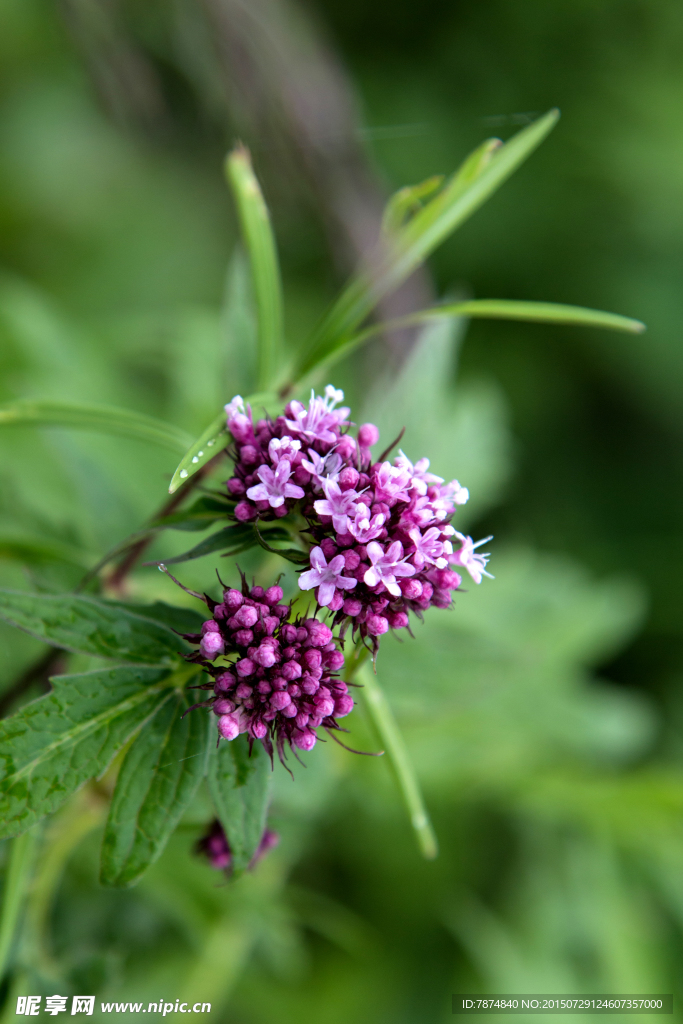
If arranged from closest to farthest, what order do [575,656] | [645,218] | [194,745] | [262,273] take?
[194,745]
[262,273]
[575,656]
[645,218]

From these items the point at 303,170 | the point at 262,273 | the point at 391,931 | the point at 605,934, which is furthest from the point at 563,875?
the point at 303,170

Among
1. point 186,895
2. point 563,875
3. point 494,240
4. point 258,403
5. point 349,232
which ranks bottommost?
point 186,895

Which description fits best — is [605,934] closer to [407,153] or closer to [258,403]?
[258,403]

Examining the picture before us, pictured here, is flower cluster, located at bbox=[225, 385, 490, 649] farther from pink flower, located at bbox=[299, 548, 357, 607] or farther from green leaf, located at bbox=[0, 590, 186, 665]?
green leaf, located at bbox=[0, 590, 186, 665]

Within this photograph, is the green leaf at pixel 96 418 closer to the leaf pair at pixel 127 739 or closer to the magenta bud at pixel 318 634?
the leaf pair at pixel 127 739

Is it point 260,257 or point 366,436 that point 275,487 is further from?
point 260,257

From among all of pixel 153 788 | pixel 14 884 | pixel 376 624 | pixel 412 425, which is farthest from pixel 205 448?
pixel 412 425


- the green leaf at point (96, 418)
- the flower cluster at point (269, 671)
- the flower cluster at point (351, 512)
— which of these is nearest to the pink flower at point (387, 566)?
the flower cluster at point (351, 512)
